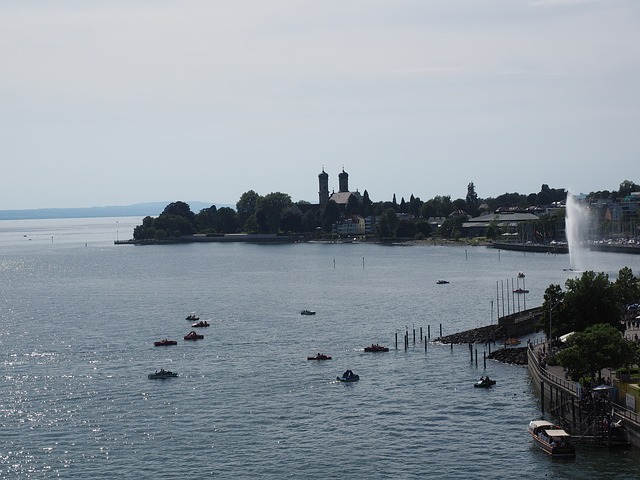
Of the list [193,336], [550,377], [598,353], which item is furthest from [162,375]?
[598,353]

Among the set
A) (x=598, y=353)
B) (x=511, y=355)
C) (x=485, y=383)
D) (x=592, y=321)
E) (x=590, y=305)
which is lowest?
(x=485, y=383)

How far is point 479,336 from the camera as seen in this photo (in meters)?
88.3

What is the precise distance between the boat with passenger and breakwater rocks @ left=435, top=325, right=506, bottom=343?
31.6 m

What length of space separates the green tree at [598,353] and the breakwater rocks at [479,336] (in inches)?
1093

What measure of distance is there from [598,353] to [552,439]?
6.76 meters

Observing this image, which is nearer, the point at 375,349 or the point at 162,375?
the point at 162,375

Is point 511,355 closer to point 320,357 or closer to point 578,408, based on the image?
point 320,357

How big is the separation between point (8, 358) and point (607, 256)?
139056 mm

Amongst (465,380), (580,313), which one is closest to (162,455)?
(465,380)

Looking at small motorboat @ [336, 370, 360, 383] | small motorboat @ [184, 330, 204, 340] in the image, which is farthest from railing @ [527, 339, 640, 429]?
small motorboat @ [184, 330, 204, 340]

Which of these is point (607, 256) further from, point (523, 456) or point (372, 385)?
point (523, 456)

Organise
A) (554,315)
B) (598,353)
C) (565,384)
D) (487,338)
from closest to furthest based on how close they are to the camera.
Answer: (598,353) → (565,384) → (554,315) → (487,338)

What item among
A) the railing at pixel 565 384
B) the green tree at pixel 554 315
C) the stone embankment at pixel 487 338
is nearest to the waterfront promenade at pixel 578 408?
the railing at pixel 565 384

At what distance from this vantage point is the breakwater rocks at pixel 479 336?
86.9m
